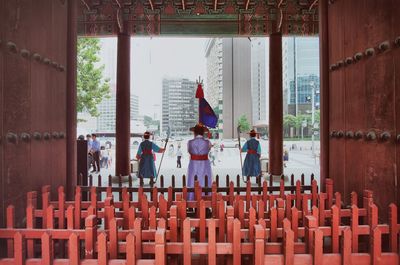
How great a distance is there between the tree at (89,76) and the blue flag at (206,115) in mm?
11020

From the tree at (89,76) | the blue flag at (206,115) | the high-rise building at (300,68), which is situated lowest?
the blue flag at (206,115)

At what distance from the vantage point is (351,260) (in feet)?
6.17

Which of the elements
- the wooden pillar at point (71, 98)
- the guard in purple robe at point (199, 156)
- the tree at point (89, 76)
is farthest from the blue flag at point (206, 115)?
the tree at point (89, 76)

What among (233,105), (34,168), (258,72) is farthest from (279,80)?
(258,72)

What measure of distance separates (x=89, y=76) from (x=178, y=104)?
30892 mm

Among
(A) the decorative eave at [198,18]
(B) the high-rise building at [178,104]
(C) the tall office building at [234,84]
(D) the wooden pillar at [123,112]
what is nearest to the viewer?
(A) the decorative eave at [198,18]

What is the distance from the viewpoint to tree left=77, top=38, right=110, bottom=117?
52.7 ft

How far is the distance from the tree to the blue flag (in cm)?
1102

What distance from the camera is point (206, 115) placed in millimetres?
6359

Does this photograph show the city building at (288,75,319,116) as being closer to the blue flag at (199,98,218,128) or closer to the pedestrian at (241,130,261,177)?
the pedestrian at (241,130,261,177)

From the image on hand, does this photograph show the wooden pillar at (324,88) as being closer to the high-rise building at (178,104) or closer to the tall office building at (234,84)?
the high-rise building at (178,104)

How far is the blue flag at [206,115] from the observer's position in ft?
20.8

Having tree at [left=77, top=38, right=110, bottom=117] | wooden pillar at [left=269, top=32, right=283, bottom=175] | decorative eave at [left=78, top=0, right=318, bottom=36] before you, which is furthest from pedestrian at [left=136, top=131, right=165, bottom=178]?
tree at [left=77, top=38, right=110, bottom=117]

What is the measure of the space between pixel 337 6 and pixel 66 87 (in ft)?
10.8
